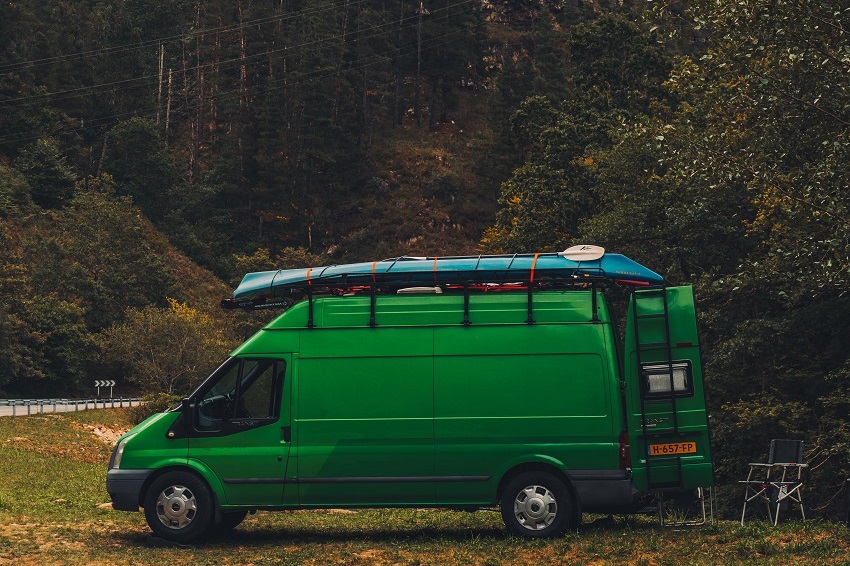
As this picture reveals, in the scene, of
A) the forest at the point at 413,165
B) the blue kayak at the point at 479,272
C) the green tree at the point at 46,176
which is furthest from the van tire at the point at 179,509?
the green tree at the point at 46,176

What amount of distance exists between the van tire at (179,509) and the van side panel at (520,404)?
3005 millimetres

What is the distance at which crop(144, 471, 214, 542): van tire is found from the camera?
585 inches

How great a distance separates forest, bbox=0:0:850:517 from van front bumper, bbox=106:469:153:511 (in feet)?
37.2

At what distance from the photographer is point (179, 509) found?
587 inches

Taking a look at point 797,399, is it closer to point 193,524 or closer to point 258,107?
point 193,524

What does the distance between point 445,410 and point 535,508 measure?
5.31 feet

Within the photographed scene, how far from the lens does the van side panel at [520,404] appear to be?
1441cm

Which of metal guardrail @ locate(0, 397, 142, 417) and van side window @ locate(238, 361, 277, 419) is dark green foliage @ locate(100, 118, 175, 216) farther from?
van side window @ locate(238, 361, 277, 419)

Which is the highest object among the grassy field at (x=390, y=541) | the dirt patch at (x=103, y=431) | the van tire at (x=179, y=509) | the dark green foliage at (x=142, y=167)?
the dark green foliage at (x=142, y=167)

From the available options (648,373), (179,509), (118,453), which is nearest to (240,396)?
(179,509)

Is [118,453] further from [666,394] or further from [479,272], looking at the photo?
[666,394]

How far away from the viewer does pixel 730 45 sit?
2227 cm

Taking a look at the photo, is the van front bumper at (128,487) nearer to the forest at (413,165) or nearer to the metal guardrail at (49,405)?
the forest at (413,165)

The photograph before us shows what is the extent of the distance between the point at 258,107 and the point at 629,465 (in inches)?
3952
